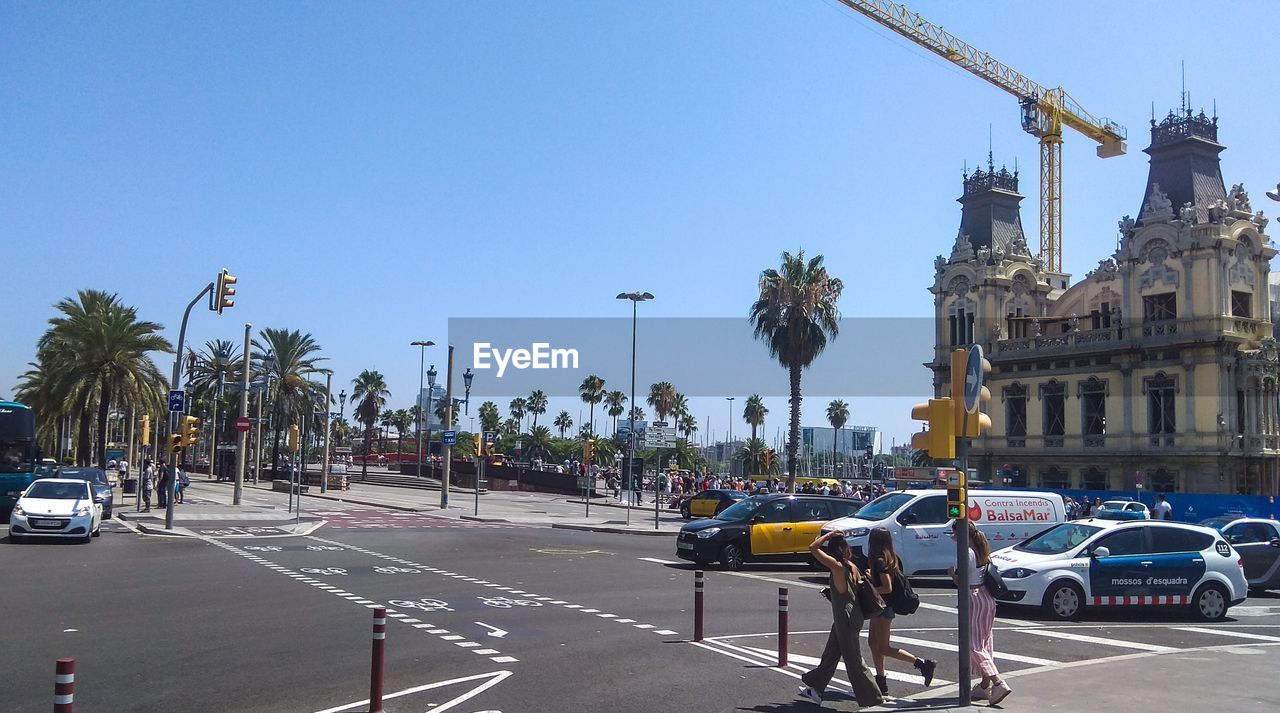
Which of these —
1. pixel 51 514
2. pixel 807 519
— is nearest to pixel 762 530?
pixel 807 519

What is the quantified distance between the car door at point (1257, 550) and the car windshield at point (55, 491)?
24840mm

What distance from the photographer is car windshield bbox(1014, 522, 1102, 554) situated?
1513cm

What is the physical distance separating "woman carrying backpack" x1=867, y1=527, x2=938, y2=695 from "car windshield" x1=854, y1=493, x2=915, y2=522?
Result: 9837 millimetres

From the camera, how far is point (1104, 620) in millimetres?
14977

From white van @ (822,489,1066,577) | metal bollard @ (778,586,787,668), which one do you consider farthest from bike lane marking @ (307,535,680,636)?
white van @ (822,489,1066,577)

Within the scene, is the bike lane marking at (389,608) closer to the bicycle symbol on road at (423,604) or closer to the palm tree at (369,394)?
the bicycle symbol on road at (423,604)

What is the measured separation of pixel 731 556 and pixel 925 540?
4283 mm

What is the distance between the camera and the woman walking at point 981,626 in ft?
28.6

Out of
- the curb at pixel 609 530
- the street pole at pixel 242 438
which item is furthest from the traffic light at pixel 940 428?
the street pole at pixel 242 438

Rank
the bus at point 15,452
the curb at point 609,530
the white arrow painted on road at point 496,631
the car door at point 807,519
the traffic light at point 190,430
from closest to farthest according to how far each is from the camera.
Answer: the white arrow painted on road at point 496,631
the car door at point 807,519
the bus at point 15,452
the curb at point 609,530
the traffic light at point 190,430

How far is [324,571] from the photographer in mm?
18328

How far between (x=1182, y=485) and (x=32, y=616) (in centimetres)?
4709

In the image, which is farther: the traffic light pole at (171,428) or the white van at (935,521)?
the traffic light pole at (171,428)

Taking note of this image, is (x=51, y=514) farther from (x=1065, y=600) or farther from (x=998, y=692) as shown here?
(x=998, y=692)
